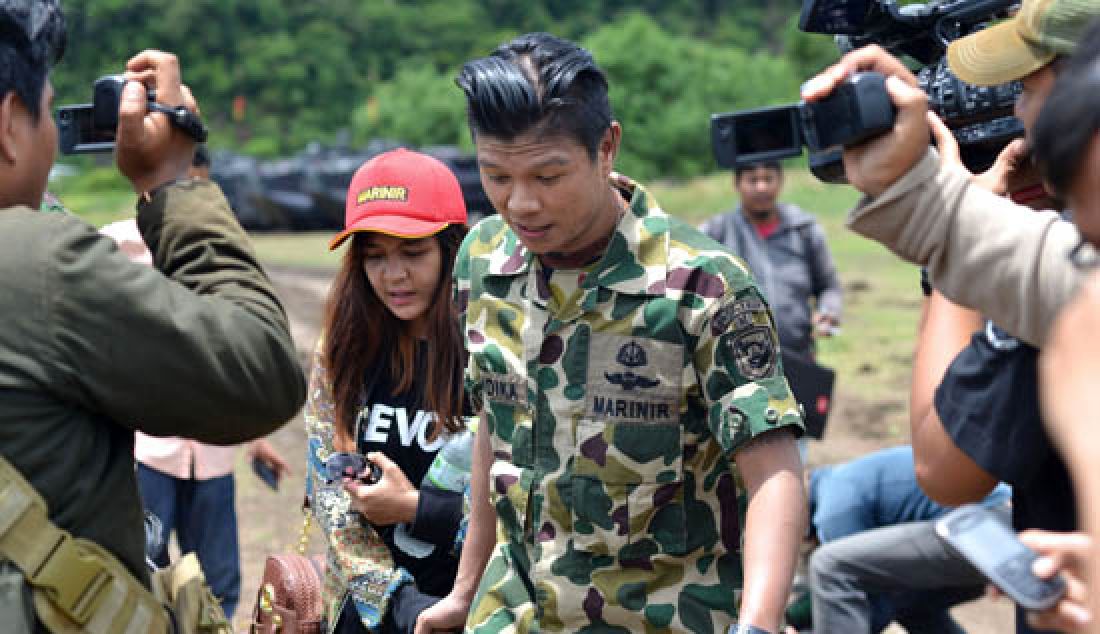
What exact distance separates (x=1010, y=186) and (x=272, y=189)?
30.5m

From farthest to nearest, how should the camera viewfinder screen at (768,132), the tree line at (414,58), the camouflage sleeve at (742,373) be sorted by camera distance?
1. the tree line at (414,58)
2. the camouflage sleeve at (742,373)
3. the camera viewfinder screen at (768,132)

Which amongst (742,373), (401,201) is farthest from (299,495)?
(742,373)

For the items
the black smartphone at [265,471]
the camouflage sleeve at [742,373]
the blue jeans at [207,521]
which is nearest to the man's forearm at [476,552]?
the camouflage sleeve at [742,373]

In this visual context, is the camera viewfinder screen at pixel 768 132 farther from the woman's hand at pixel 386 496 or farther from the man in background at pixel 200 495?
the man in background at pixel 200 495

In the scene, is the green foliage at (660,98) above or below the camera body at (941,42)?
below

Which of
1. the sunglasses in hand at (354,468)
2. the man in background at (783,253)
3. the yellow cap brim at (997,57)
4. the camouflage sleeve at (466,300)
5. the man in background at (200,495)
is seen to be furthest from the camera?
the man in background at (783,253)

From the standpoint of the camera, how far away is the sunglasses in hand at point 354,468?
3.23m

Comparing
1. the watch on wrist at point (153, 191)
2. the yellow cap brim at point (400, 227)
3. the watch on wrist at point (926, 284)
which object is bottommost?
the yellow cap brim at point (400, 227)

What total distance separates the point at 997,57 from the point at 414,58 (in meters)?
61.9

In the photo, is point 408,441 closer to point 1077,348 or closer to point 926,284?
point 926,284

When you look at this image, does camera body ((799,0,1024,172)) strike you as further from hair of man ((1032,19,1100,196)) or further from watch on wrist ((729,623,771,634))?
watch on wrist ((729,623,771,634))

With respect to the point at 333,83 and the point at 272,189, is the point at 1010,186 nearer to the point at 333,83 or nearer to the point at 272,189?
the point at 272,189

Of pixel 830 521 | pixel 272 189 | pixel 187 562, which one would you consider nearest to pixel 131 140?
pixel 187 562

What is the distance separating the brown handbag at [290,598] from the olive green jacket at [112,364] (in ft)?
4.63
